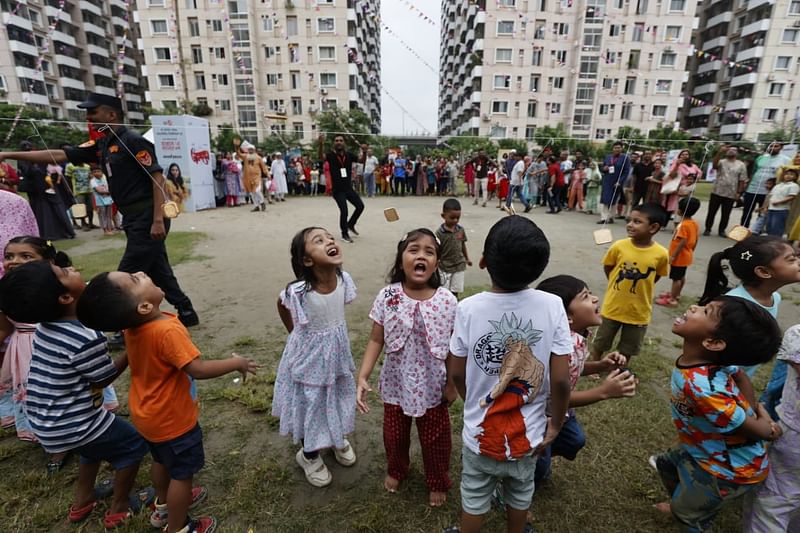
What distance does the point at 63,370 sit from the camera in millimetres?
1732

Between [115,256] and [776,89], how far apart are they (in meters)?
51.7

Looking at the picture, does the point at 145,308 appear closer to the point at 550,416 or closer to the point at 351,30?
the point at 550,416

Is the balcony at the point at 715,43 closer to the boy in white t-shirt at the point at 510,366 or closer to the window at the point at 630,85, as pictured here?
the window at the point at 630,85

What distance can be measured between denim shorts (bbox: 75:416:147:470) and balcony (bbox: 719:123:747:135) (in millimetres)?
50796

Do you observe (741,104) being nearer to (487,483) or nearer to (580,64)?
(580,64)

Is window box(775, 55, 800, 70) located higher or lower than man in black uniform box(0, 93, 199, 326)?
higher

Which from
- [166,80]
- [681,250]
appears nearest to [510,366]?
[681,250]

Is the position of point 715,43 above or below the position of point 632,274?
above

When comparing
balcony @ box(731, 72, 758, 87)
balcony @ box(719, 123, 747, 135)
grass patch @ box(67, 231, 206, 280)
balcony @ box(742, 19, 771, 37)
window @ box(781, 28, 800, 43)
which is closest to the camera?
grass patch @ box(67, 231, 206, 280)

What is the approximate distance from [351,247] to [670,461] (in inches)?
233

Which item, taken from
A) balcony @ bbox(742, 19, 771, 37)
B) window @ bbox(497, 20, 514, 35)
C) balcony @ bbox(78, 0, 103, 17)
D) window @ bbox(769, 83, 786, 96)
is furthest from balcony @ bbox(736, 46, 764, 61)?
balcony @ bbox(78, 0, 103, 17)

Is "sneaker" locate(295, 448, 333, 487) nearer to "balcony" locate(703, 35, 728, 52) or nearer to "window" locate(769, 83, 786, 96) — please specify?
"window" locate(769, 83, 786, 96)

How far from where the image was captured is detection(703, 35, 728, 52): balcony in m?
39.7

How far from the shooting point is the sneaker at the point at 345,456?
231 cm
